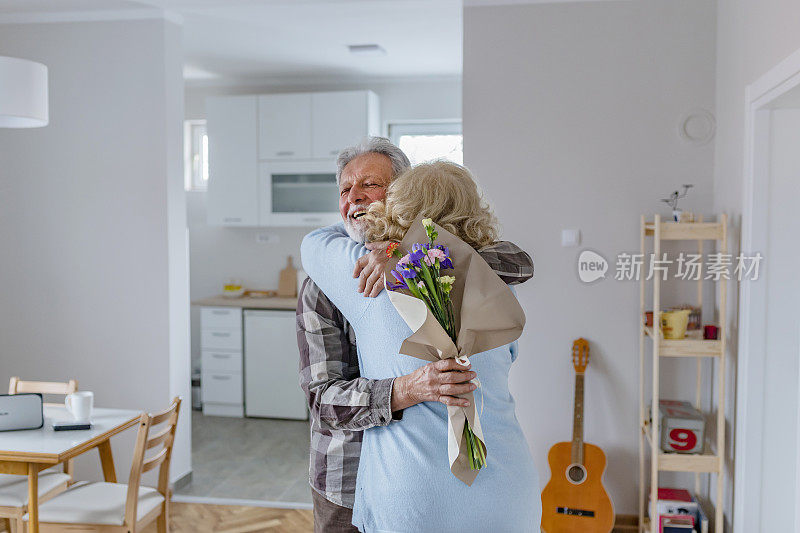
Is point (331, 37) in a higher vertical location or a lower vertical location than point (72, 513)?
higher

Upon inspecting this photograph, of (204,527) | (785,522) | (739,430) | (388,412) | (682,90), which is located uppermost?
(682,90)

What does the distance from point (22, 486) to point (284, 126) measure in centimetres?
343

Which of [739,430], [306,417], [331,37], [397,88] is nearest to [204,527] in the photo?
[306,417]

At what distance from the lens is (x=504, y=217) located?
3.53m

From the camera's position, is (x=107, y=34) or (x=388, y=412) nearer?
(x=388, y=412)

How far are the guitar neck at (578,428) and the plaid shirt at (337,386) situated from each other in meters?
2.11

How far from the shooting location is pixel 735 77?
9.94 feet

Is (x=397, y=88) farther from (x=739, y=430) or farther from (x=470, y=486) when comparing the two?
(x=470, y=486)

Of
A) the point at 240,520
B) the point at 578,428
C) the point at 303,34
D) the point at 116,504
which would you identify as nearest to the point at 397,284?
the point at 116,504

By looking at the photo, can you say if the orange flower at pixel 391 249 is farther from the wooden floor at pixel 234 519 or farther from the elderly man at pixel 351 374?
the wooden floor at pixel 234 519

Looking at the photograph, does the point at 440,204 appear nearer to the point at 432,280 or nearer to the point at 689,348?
the point at 432,280

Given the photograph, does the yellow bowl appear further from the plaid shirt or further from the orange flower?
the orange flower

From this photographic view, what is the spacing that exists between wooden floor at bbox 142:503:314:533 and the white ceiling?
274 cm

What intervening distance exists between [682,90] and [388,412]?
9.25 ft
